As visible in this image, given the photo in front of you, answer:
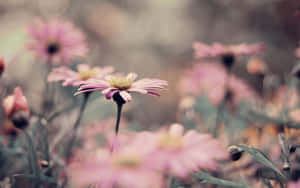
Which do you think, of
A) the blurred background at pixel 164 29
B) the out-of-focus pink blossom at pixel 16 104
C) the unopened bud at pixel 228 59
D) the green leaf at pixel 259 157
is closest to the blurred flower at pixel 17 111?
the out-of-focus pink blossom at pixel 16 104

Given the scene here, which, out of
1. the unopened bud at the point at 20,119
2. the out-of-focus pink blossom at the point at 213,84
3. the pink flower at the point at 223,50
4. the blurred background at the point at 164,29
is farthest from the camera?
the blurred background at the point at 164,29

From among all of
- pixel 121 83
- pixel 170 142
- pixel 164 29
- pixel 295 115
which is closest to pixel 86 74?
pixel 121 83

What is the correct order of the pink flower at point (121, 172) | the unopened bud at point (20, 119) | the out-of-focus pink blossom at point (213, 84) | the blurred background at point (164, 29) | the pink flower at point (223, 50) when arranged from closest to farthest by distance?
the pink flower at point (121, 172), the unopened bud at point (20, 119), the pink flower at point (223, 50), the out-of-focus pink blossom at point (213, 84), the blurred background at point (164, 29)

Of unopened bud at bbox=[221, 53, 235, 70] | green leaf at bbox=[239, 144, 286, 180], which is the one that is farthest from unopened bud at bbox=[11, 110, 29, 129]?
unopened bud at bbox=[221, 53, 235, 70]

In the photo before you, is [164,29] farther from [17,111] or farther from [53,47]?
[17,111]

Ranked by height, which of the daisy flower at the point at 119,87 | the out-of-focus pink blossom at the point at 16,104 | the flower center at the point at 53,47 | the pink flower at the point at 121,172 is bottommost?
the pink flower at the point at 121,172

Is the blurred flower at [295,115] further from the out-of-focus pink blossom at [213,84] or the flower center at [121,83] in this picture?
the flower center at [121,83]

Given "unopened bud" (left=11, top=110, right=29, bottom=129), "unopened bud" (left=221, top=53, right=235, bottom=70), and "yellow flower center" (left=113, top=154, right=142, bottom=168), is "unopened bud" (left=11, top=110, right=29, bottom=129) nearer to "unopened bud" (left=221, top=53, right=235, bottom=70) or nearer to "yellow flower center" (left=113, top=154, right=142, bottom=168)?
"yellow flower center" (left=113, top=154, right=142, bottom=168)
